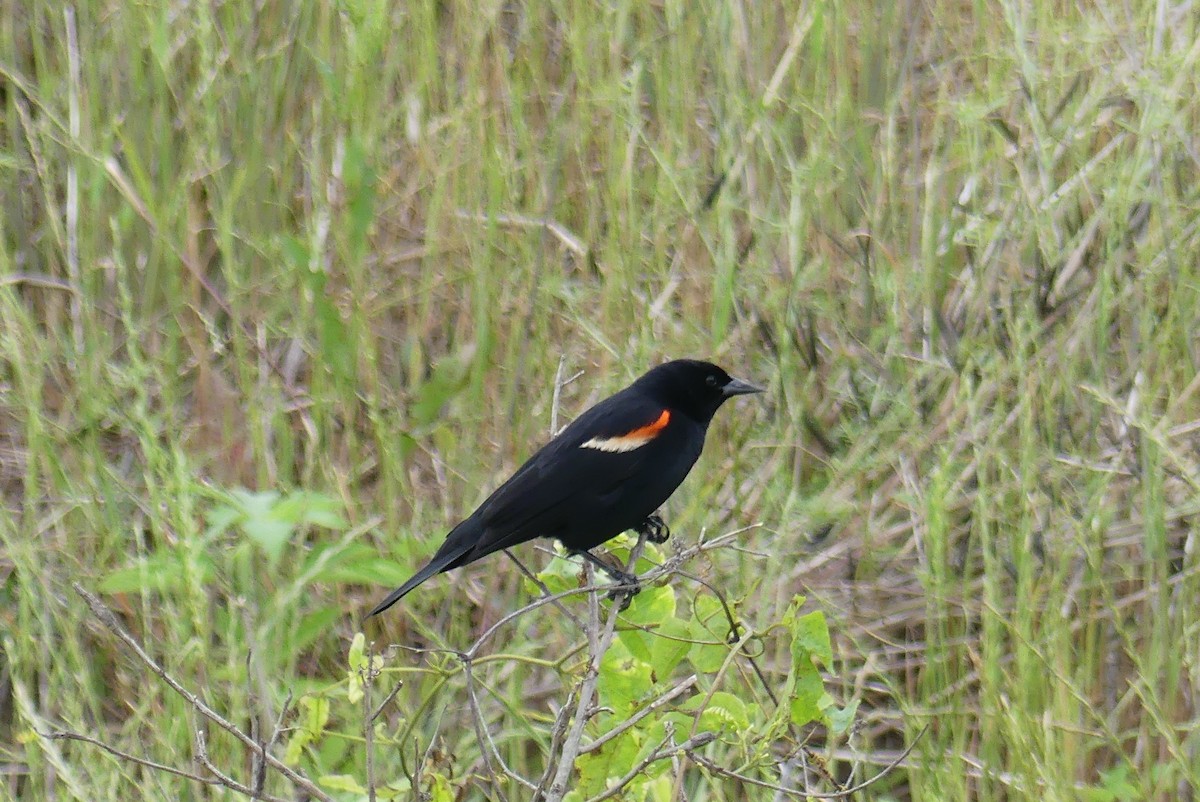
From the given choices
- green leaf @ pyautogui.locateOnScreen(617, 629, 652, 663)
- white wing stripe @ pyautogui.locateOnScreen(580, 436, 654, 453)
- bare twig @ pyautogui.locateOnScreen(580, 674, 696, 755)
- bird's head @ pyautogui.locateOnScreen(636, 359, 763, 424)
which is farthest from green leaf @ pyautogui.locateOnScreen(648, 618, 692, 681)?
bird's head @ pyautogui.locateOnScreen(636, 359, 763, 424)

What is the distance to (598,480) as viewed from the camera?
2635mm

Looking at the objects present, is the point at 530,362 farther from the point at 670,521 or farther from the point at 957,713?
the point at 957,713

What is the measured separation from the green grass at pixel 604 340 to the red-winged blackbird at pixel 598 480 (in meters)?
0.14

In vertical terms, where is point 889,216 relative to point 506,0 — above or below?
below

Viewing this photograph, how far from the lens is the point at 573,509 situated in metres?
2.64

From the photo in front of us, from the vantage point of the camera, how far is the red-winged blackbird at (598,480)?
250cm

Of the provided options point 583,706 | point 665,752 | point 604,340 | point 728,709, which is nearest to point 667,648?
point 728,709

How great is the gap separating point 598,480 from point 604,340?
1.62ft

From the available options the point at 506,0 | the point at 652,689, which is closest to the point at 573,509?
the point at 652,689

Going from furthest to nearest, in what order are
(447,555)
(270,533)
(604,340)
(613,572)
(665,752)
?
(604,340), (447,555), (270,533), (613,572), (665,752)

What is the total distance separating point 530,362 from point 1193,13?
67.9 inches

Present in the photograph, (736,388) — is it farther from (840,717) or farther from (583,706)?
(583,706)

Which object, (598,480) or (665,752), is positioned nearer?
(665,752)

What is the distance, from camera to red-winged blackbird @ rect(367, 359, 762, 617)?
2.50 meters
